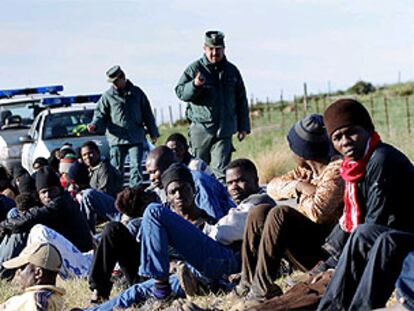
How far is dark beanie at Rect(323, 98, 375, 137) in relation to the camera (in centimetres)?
707

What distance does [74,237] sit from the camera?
1128 cm

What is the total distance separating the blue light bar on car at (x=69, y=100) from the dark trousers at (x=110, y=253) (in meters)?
12.3

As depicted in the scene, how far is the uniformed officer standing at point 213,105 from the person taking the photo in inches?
539

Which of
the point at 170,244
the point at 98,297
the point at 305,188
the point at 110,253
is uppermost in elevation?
the point at 305,188

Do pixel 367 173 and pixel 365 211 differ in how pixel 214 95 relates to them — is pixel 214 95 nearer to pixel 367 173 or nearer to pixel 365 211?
pixel 365 211

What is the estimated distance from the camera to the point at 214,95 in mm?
13945

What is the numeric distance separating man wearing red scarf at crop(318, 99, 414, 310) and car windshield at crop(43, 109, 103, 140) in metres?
13.7

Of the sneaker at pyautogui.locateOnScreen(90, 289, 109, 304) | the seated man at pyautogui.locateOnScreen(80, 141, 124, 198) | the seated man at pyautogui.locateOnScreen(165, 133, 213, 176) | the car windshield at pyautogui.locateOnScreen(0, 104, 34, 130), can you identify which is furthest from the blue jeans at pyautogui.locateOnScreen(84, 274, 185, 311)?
the car windshield at pyautogui.locateOnScreen(0, 104, 34, 130)

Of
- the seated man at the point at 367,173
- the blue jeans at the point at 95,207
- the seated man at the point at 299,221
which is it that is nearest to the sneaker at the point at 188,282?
the seated man at the point at 299,221

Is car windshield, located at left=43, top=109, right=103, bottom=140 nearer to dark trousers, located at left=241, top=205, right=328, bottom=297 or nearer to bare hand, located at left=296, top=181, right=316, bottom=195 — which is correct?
bare hand, located at left=296, top=181, right=316, bottom=195

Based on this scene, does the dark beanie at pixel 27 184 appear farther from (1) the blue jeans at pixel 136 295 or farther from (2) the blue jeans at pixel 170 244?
(2) the blue jeans at pixel 170 244

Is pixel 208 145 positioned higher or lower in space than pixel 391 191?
lower

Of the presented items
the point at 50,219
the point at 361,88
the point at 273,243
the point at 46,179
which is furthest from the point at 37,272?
the point at 361,88

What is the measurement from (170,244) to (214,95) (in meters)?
5.56
